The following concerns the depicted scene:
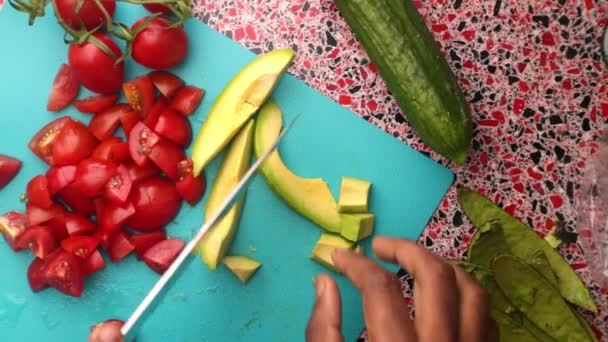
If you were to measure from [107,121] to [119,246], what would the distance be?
28 cm

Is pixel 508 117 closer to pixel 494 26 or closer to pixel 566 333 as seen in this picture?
pixel 494 26

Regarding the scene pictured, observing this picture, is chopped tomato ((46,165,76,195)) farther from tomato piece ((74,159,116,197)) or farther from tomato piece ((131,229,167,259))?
tomato piece ((131,229,167,259))

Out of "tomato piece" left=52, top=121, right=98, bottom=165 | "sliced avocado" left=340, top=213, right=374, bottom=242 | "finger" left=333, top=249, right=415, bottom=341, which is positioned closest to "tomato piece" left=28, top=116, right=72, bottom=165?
"tomato piece" left=52, top=121, right=98, bottom=165

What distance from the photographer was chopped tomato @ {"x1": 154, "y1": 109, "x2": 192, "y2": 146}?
1.30 m

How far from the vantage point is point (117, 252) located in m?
1.32

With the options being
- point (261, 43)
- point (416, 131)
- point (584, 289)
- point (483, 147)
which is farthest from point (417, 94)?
point (584, 289)

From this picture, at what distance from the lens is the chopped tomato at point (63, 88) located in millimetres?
1357

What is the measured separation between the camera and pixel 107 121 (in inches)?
53.1

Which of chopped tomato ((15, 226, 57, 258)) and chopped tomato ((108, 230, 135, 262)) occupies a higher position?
chopped tomato ((108, 230, 135, 262))

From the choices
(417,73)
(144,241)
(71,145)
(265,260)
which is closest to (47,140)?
(71,145)

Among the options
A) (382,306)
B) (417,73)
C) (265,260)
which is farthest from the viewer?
(265,260)

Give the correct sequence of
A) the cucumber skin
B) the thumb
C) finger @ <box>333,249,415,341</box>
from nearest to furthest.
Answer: finger @ <box>333,249,415,341</box> < the thumb < the cucumber skin

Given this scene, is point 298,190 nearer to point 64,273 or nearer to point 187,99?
point 187,99

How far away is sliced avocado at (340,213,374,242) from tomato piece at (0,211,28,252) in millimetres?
690
